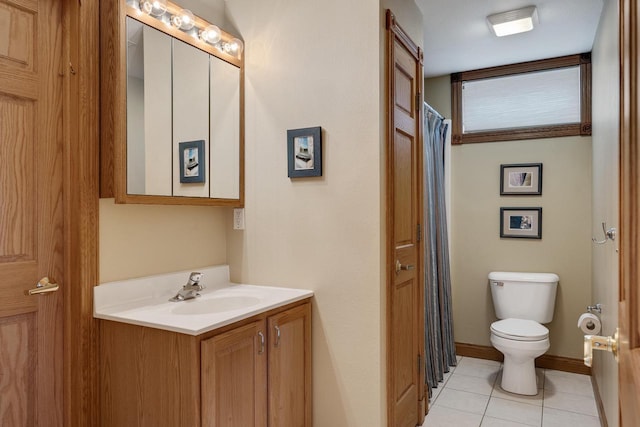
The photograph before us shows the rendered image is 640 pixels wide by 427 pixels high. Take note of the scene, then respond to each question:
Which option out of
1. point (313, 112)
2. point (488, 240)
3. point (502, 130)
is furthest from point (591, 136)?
point (313, 112)

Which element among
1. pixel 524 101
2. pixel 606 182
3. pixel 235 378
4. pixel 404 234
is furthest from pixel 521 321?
pixel 235 378

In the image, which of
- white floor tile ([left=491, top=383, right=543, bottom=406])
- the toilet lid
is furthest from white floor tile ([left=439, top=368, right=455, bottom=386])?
the toilet lid

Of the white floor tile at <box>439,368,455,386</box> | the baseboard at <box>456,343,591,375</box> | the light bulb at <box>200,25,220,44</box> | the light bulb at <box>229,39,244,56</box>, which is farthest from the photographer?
the baseboard at <box>456,343,591,375</box>

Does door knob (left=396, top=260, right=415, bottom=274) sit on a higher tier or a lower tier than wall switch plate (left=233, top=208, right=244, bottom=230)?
lower

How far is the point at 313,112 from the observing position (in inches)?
87.6

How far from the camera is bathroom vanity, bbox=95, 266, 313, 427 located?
5.15 ft

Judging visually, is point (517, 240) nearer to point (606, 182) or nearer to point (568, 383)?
point (568, 383)

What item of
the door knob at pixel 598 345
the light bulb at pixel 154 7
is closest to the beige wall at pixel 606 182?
the door knob at pixel 598 345

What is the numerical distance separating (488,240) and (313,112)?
6.97ft

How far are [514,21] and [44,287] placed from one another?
2951mm

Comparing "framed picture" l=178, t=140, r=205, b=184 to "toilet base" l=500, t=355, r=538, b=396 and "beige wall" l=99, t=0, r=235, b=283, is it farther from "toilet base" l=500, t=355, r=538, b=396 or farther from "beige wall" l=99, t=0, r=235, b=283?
"toilet base" l=500, t=355, r=538, b=396

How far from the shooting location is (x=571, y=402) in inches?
109

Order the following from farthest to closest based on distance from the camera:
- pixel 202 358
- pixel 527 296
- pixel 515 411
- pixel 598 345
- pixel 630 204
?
1. pixel 527 296
2. pixel 515 411
3. pixel 202 358
4. pixel 598 345
5. pixel 630 204

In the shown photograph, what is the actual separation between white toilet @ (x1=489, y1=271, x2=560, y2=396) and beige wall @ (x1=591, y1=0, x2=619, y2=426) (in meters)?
0.34
